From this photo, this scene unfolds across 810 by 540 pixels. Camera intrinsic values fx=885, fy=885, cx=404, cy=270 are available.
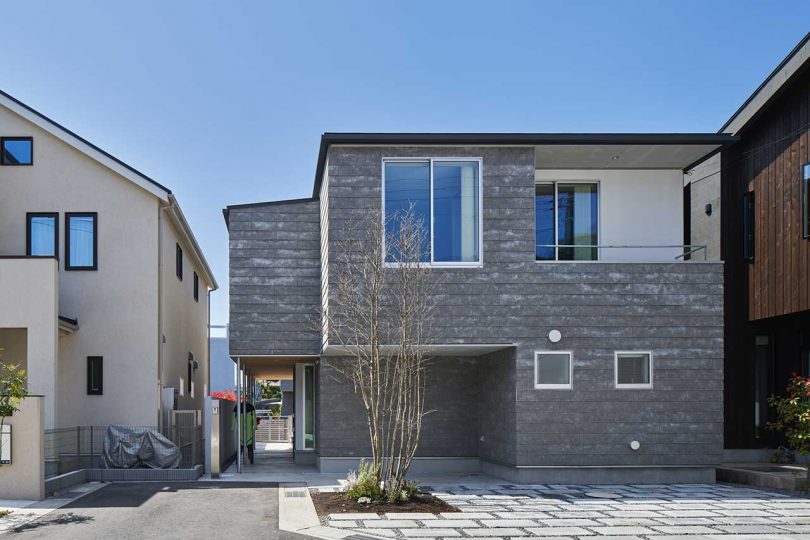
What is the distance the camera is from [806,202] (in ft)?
55.9

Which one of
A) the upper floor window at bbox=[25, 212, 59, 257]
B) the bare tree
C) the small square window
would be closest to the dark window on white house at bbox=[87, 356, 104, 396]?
the upper floor window at bbox=[25, 212, 59, 257]

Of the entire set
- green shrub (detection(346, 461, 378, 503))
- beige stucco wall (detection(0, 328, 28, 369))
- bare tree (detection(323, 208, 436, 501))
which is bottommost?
green shrub (detection(346, 461, 378, 503))

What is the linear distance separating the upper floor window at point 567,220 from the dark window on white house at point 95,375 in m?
9.63

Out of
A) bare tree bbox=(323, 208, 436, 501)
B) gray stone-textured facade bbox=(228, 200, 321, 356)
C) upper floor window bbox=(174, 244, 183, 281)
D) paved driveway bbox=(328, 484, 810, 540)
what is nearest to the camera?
paved driveway bbox=(328, 484, 810, 540)

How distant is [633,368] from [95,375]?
1126cm

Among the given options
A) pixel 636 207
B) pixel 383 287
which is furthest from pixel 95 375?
pixel 636 207

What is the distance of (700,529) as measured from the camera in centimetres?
1157

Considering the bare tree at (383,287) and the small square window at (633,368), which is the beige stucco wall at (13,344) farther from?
the small square window at (633,368)

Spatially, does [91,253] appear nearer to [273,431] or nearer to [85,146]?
[85,146]

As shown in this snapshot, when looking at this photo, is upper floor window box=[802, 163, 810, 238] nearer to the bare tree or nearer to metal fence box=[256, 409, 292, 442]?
the bare tree

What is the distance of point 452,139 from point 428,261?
229 cm

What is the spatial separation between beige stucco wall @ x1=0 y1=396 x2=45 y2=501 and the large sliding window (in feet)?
22.8

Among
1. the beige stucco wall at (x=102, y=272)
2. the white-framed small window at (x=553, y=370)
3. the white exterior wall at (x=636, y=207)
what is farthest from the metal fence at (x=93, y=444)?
the white exterior wall at (x=636, y=207)

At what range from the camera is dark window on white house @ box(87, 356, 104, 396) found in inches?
749
